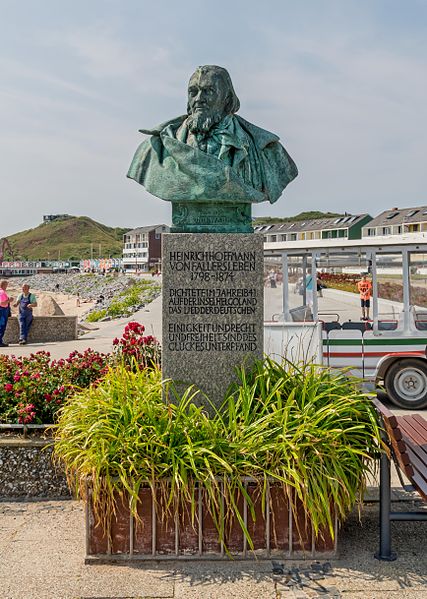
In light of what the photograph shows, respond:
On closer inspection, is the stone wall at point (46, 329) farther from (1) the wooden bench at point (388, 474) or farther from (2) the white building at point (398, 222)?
(2) the white building at point (398, 222)

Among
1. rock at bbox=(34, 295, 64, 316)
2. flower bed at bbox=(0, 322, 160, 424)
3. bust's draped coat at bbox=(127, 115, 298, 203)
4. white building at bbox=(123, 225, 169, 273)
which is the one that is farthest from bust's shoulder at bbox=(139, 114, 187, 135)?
white building at bbox=(123, 225, 169, 273)

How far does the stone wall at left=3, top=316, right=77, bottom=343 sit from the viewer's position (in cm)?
1738

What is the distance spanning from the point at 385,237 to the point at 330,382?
5.83 m

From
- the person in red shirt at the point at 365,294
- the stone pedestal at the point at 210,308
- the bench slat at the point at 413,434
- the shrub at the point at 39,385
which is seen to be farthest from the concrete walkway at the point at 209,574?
the person in red shirt at the point at 365,294

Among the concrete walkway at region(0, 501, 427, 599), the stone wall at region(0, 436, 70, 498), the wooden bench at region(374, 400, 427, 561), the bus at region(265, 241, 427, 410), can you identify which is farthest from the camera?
the bus at region(265, 241, 427, 410)

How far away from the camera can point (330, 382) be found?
525 cm

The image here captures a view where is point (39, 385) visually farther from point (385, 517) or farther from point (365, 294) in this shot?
point (365, 294)

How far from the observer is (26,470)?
573cm

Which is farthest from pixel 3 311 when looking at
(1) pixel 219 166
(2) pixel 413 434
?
(2) pixel 413 434

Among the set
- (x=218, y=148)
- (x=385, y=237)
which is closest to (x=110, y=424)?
(x=218, y=148)

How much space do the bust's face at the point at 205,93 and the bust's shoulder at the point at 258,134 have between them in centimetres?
28

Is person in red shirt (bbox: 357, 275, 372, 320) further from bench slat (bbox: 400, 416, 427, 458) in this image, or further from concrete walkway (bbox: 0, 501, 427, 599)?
concrete walkway (bbox: 0, 501, 427, 599)

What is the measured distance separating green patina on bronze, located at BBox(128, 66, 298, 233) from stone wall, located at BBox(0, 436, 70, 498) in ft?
7.46

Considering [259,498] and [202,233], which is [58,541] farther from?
[202,233]
